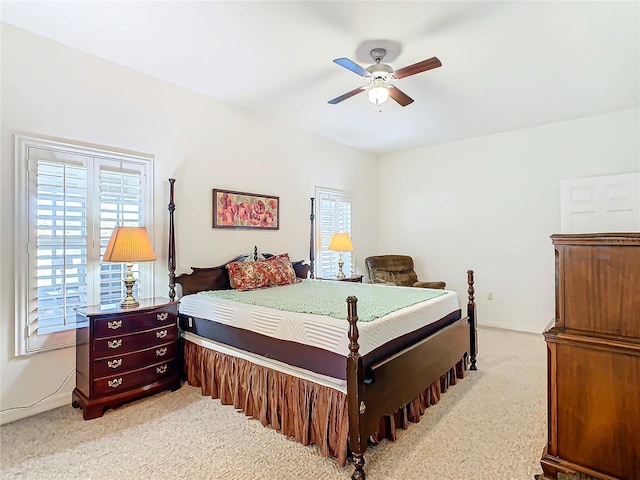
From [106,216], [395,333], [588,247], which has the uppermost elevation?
[106,216]

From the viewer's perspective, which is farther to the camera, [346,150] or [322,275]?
[346,150]

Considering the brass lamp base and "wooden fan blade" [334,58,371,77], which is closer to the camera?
"wooden fan blade" [334,58,371,77]

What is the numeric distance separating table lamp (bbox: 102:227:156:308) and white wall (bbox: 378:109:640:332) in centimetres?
438

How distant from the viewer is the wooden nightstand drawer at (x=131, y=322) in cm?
259

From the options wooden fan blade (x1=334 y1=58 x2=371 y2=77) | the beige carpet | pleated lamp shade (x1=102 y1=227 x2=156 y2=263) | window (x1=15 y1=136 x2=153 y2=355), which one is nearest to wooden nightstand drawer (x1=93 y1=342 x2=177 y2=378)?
the beige carpet

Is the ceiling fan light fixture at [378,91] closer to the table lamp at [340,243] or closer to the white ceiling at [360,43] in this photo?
the white ceiling at [360,43]

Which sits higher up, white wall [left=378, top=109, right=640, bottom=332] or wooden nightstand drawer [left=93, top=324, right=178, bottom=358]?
white wall [left=378, top=109, right=640, bottom=332]

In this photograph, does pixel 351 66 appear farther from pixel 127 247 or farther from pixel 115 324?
pixel 115 324

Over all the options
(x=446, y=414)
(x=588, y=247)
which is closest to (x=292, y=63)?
(x=588, y=247)

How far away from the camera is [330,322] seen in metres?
2.15

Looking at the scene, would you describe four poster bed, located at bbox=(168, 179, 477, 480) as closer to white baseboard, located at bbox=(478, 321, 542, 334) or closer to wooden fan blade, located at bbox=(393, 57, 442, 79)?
wooden fan blade, located at bbox=(393, 57, 442, 79)

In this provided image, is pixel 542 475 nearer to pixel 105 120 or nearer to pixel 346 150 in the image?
pixel 105 120

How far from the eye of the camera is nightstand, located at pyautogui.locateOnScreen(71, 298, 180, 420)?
2.58m

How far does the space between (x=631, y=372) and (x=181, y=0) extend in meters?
3.27
